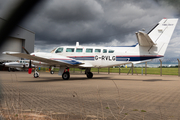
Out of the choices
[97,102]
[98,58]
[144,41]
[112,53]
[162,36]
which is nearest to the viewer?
[97,102]

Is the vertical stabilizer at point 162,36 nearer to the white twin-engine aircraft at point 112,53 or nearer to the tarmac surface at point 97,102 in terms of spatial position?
the white twin-engine aircraft at point 112,53

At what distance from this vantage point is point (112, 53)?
685 inches

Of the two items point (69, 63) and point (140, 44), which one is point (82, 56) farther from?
point (140, 44)

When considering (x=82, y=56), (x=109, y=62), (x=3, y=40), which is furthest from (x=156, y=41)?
(x=3, y=40)

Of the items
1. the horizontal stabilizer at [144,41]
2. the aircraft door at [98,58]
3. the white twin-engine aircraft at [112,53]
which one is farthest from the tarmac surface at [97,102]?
the aircraft door at [98,58]

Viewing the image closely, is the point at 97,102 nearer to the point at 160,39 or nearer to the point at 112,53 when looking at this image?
the point at 112,53

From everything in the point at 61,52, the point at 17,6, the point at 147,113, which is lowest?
the point at 147,113

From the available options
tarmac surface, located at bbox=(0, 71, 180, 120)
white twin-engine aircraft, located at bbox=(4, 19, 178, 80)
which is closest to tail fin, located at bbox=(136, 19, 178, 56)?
white twin-engine aircraft, located at bbox=(4, 19, 178, 80)

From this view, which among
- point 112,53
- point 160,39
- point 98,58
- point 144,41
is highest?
point 160,39

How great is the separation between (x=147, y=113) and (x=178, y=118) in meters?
0.80

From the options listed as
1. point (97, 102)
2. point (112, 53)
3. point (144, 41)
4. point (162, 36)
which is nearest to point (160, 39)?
point (162, 36)

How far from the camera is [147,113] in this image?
15.6 feet

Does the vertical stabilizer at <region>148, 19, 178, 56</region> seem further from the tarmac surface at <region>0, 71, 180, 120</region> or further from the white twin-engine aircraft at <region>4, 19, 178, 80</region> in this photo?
the tarmac surface at <region>0, 71, 180, 120</region>

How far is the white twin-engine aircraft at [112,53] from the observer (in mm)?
15836
